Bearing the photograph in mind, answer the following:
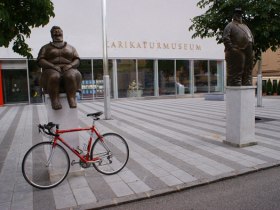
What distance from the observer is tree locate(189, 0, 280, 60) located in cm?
901

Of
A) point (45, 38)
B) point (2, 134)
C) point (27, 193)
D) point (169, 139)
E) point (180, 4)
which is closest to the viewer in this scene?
point (27, 193)

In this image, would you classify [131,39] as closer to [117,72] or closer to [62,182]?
[117,72]

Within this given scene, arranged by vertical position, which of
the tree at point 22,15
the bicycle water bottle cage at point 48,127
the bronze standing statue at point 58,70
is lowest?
the bicycle water bottle cage at point 48,127

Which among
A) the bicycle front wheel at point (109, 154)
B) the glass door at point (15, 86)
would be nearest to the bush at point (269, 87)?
the glass door at point (15, 86)

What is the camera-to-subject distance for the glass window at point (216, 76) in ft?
83.3

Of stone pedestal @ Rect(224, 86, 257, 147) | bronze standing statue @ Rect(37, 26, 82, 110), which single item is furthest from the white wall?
bronze standing statue @ Rect(37, 26, 82, 110)

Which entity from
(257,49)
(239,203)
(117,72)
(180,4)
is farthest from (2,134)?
(180,4)

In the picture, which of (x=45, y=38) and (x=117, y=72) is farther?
(x=117, y=72)

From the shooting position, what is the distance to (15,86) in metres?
19.3

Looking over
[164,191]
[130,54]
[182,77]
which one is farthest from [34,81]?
[164,191]

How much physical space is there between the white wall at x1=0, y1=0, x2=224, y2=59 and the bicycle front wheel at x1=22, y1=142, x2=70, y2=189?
15375mm

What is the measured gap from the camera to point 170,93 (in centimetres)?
2383

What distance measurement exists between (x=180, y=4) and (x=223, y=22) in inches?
581

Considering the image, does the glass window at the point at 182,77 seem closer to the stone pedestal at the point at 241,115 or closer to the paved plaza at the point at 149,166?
the paved plaza at the point at 149,166
